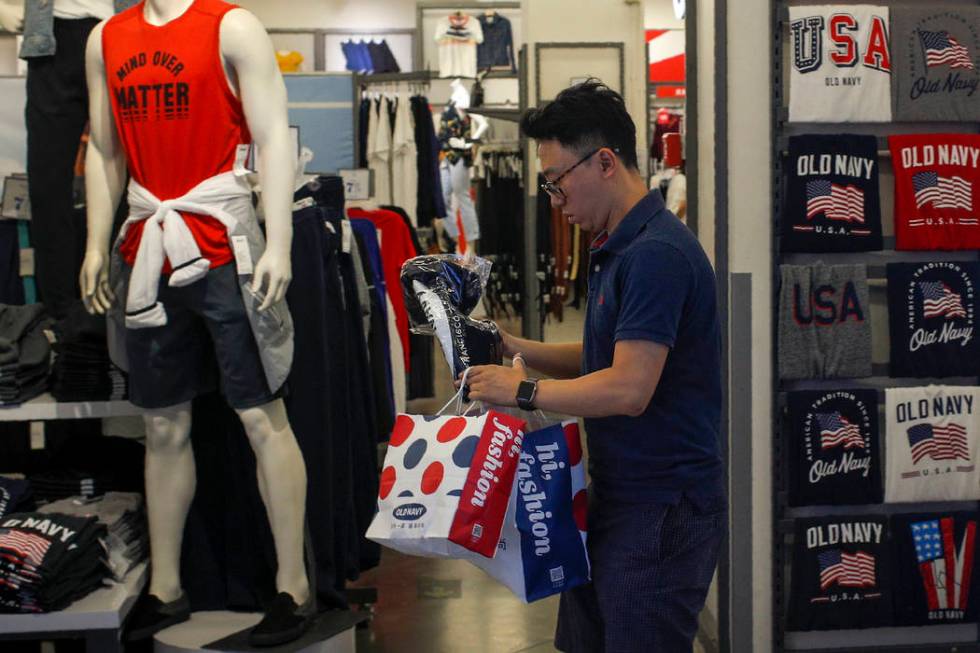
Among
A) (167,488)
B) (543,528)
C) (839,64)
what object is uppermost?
(839,64)

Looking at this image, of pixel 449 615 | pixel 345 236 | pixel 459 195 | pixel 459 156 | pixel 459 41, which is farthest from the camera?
pixel 459 41

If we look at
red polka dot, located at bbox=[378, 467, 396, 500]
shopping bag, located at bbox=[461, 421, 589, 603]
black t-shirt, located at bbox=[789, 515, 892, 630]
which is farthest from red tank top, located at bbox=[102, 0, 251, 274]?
black t-shirt, located at bbox=[789, 515, 892, 630]

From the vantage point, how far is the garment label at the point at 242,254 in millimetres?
2746

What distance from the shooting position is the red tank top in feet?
8.99

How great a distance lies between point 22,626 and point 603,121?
6.20 feet

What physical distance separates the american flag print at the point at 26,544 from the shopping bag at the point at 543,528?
1.34 m

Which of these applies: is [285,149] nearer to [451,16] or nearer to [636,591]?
[636,591]

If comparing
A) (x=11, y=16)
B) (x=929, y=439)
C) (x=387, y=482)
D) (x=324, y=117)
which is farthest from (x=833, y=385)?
(x=324, y=117)

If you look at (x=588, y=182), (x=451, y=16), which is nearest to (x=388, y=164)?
(x=451, y=16)

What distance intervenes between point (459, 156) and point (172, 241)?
21.6 feet

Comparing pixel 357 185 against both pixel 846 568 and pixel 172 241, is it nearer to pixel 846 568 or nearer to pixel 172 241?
pixel 172 241

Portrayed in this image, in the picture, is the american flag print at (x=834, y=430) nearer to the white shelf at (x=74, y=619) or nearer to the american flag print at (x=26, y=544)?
the white shelf at (x=74, y=619)

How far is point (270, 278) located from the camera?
2719mm

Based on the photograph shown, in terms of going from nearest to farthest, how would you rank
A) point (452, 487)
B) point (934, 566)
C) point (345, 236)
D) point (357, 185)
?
point (452, 487) < point (934, 566) < point (345, 236) < point (357, 185)
